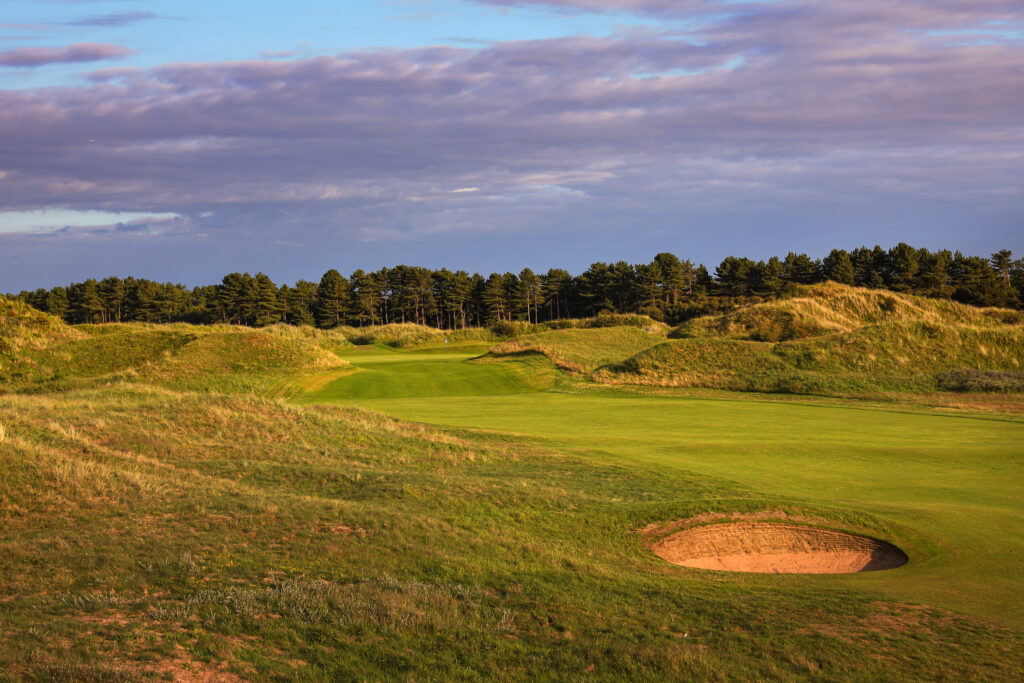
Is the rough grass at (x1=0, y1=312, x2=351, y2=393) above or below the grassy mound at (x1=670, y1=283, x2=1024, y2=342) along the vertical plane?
below

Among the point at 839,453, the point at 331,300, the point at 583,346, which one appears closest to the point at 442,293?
the point at 331,300

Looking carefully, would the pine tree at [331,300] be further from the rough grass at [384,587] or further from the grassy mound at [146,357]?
the rough grass at [384,587]

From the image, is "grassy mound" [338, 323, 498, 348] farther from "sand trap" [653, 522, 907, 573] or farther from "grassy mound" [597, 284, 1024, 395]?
"sand trap" [653, 522, 907, 573]

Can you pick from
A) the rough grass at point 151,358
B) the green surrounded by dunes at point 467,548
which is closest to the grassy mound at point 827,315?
the rough grass at point 151,358

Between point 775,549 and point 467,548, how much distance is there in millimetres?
4524

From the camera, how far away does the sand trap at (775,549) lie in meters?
9.57

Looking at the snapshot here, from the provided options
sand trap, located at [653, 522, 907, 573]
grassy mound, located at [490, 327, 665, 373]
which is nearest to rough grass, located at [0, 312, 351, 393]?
grassy mound, located at [490, 327, 665, 373]

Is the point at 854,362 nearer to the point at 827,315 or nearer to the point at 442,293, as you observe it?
the point at 827,315

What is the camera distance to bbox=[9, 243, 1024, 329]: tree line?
97.1 meters

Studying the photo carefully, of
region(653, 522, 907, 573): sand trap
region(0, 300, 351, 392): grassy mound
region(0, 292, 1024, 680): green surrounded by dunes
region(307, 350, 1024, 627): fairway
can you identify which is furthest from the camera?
region(0, 300, 351, 392): grassy mound

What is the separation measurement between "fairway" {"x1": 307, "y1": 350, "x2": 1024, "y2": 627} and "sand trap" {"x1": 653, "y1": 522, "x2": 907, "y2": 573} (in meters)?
0.45

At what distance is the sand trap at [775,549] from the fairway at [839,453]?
45 cm

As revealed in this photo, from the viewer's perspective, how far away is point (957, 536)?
31.9ft

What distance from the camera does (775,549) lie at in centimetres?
1011
